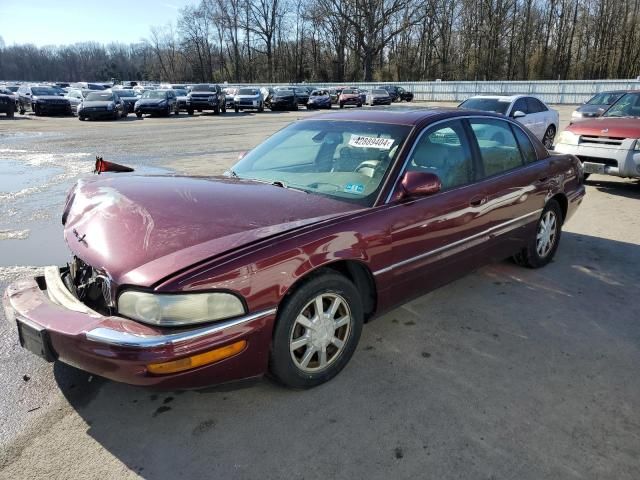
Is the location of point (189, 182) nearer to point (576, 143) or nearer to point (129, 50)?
point (576, 143)

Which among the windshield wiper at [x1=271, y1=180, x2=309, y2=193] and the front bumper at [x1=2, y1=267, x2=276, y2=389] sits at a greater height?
the windshield wiper at [x1=271, y1=180, x2=309, y2=193]

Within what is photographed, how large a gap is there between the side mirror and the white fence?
3659cm

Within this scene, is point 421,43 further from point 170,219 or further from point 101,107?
point 170,219

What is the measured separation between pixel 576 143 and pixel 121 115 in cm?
2299

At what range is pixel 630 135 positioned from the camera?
7.66 meters

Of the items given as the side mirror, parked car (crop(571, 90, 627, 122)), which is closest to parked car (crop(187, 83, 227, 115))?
parked car (crop(571, 90, 627, 122))

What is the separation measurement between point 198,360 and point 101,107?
24.6 m

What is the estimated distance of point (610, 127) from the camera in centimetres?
799

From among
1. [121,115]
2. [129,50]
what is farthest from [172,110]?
[129,50]

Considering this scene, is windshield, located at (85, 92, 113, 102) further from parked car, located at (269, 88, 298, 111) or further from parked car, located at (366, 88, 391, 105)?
parked car, located at (366, 88, 391, 105)

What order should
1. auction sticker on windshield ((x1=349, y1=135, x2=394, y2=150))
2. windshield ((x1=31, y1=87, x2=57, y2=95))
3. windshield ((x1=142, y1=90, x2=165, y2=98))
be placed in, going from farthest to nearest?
windshield ((x1=31, y1=87, x2=57, y2=95)) → windshield ((x1=142, y1=90, x2=165, y2=98)) → auction sticker on windshield ((x1=349, y1=135, x2=394, y2=150))

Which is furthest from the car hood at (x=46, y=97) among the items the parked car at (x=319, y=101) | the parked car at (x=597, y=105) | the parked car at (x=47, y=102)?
the parked car at (x=597, y=105)

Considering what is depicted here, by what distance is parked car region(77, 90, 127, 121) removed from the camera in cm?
2364

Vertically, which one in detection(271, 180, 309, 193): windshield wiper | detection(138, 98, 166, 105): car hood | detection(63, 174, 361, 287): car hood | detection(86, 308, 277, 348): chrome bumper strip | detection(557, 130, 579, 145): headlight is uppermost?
detection(138, 98, 166, 105): car hood
